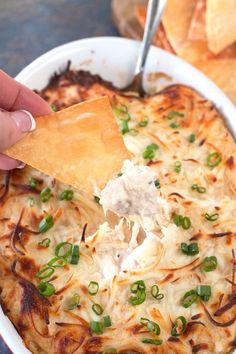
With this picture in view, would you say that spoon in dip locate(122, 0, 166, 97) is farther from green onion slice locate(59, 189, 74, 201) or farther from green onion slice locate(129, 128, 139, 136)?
green onion slice locate(59, 189, 74, 201)

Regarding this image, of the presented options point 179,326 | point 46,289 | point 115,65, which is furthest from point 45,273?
point 115,65

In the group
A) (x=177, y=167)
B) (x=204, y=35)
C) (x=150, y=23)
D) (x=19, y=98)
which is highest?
(x=150, y=23)

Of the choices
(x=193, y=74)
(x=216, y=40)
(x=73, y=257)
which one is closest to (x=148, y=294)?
(x=73, y=257)

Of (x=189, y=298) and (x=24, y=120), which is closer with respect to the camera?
(x=189, y=298)

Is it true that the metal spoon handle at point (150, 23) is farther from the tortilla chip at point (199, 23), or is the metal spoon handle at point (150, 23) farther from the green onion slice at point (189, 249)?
the green onion slice at point (189, 249)

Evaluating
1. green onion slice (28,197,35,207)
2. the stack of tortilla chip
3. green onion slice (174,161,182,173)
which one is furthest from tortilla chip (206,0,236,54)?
green onion slice (28,197,35,207)

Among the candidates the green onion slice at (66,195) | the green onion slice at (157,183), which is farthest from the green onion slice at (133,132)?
the green onion slice at (66,195)

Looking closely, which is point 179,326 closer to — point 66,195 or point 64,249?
point 64,249
